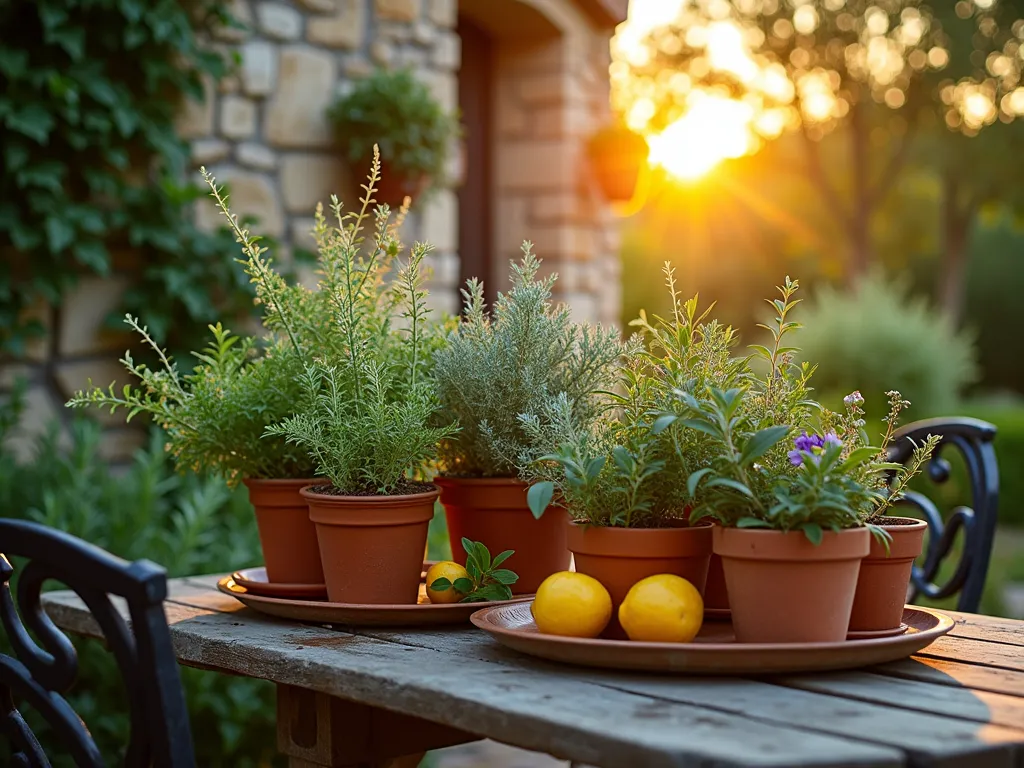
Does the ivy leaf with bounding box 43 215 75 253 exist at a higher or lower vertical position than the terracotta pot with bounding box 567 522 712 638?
higher

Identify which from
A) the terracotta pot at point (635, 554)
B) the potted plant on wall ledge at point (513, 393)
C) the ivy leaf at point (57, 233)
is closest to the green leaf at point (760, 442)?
the terracotta pot at point (635, 554)

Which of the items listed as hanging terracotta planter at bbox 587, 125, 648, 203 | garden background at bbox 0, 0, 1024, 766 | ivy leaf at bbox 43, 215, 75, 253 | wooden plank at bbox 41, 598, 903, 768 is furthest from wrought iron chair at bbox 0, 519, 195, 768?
hanging terracotta planter at bbox 587, 125, 648, 203

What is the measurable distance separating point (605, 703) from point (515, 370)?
528 millimetres

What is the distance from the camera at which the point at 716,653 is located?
3.93 ft

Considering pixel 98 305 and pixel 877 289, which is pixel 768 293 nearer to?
pixel 877 289

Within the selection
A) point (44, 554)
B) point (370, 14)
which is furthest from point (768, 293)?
point (44, 554)

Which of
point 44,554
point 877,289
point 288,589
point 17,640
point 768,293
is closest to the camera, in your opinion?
point 44,554

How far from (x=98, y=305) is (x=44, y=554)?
2.37 metres

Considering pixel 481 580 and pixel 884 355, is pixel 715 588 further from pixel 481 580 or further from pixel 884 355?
pixel 884 355

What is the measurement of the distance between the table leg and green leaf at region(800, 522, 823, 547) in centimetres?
53

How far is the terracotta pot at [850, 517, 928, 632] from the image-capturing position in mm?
1326

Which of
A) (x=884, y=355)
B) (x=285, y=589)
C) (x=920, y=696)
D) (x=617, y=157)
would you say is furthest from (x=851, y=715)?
(x=884, y=355)

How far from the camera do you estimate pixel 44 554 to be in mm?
1146

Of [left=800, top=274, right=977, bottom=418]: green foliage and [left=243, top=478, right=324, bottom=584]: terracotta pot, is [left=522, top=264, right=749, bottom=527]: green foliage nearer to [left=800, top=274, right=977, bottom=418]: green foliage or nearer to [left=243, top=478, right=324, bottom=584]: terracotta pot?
[left=243, top=478, right=324, bottom=584]: terracotta pot
